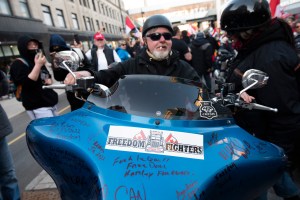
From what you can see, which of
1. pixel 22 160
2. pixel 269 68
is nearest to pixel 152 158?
pixel 269 68

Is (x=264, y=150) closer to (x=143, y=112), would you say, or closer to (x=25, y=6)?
(x=143, y=112)

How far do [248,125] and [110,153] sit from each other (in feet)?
4.29

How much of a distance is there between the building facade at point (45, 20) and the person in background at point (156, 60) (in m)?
6.97

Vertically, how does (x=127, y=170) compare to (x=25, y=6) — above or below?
below

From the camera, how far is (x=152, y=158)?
1252mm

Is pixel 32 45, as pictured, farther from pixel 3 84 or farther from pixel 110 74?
pixel 110 74

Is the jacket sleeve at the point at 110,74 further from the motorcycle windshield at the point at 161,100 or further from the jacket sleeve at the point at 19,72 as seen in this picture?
the jacket sleeve at the point at 19,72

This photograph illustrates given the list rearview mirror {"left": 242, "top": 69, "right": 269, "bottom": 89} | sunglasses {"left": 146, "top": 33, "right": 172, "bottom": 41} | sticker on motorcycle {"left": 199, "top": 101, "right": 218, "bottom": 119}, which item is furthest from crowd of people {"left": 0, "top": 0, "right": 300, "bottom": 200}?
sticker on motorcycle {"left": 199, "top": 101, "right": 218, "bottom": 119}

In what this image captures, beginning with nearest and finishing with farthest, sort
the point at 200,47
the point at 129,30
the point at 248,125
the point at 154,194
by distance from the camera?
the point at 154,194 → the point at 248,125 → the point at 200,47 → the point at 129,30

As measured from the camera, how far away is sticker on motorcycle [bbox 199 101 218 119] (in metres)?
1.53

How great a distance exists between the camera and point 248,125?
2.10 metres

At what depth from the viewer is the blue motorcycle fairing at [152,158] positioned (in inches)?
44.9

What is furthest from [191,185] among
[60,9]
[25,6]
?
[60,9]

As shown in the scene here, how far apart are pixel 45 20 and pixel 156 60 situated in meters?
25.2
